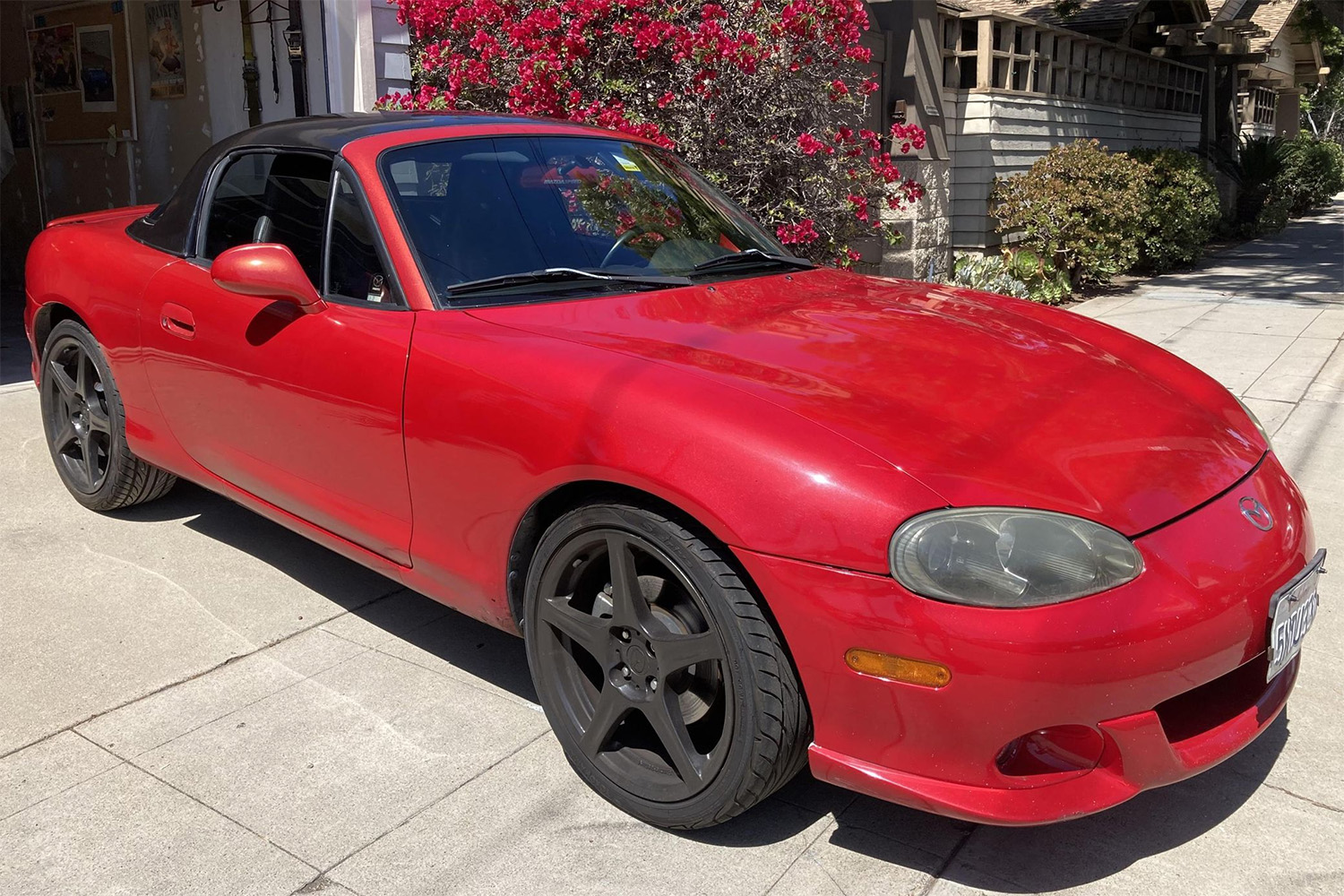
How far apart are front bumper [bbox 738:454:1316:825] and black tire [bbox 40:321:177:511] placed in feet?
10.2

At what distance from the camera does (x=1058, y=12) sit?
16609 mm

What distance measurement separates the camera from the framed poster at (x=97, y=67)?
33.7ft

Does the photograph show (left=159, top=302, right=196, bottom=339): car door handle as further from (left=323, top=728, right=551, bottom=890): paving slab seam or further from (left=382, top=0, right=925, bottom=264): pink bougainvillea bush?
(left=382, top=0, right=925, bottom=264): pink bougainvillea bush

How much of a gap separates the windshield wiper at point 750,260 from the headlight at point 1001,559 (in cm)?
157

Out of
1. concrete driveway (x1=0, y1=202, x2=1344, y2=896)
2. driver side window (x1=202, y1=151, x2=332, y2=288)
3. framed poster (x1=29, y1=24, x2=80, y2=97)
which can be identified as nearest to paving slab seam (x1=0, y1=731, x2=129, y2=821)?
concrete driveway (x1=0, y1=202, x2=1344, y2=896)

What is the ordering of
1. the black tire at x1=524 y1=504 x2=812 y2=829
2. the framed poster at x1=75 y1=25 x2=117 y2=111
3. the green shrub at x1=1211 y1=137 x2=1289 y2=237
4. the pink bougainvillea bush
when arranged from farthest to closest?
the green shrub at x1=1211 y1=137 x2=1289 y2=237 < the framed poster at x1=75 y1=25 x2=117 y2=111 < the pink bougainvillea bush < the black tire at x1=524 y1=504 x2=812 y2=829

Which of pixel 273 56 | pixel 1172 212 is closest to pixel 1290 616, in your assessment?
pixel 273 56

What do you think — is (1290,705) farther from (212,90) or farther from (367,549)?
(212,90)

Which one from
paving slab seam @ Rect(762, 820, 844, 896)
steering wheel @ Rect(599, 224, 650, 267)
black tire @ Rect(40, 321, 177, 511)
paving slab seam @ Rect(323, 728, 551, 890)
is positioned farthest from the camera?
black tire @ Rect(40, 321, 177, 511)

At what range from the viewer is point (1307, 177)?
24578 mm

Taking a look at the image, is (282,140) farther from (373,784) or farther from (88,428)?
(373,784)

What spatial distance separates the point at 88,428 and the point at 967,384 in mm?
3595

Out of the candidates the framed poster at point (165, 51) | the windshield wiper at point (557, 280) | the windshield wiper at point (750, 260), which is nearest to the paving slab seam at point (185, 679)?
the windshield wiper at point (557, 280)

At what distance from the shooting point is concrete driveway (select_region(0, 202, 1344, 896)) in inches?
103
